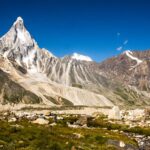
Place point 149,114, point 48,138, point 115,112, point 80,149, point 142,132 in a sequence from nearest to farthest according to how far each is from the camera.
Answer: point 80,149 → point 48,138 → point 142,132 → point 115,112 → point 149,114

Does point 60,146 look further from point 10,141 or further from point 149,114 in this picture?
point 149,114

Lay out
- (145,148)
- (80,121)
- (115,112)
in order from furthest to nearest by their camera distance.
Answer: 1. (115,112)
2. (80,121)
3. (145,148)

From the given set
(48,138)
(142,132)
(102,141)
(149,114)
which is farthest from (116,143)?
(149,114)

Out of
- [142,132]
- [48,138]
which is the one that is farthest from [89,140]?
[142,132]

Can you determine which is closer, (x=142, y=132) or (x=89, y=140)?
(x=89, y=140)

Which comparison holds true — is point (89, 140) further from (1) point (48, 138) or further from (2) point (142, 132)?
(2) point (142, 132)

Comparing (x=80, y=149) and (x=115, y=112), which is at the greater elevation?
(x=115, y=112)

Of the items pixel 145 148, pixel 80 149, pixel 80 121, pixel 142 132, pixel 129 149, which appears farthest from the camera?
pixel 80 121

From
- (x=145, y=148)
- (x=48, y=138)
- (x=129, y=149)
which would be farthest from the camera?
(x=145, y=148)

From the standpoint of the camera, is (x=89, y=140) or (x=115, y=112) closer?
(x=89, y=140)
